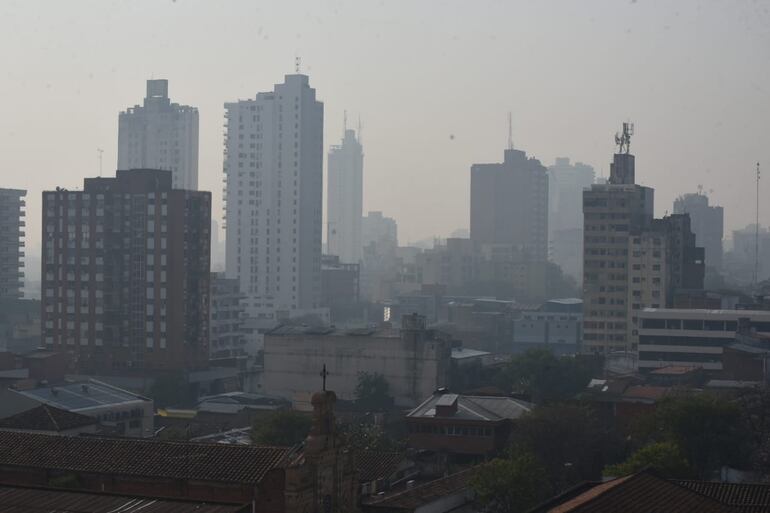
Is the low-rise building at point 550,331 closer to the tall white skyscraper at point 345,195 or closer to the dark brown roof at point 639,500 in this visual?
the dark brown roof at point 639,500

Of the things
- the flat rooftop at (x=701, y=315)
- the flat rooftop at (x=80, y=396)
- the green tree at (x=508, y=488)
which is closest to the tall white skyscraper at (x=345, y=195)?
the flat rooftop at (x=701, y=315)

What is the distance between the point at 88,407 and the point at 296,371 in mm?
14704

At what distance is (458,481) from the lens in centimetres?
2623

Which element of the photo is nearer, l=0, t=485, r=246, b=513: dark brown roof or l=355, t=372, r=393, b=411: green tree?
l=0, t=485, r=246, b=513: dark brown roof

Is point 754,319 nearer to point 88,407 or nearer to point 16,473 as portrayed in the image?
point 88,407

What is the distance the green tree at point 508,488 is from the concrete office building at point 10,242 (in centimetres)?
6931

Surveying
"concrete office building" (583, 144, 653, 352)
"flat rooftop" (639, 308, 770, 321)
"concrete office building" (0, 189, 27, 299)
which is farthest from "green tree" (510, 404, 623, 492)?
"concrete office building" (0, 189, 27, 299)

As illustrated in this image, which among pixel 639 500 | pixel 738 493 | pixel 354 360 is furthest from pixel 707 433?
pixel 354 360

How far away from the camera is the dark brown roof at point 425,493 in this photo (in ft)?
74.0

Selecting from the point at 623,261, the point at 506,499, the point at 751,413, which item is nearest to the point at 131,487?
the point at 506,499

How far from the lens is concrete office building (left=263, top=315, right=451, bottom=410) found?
47875mm

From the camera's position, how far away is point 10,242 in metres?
90.3

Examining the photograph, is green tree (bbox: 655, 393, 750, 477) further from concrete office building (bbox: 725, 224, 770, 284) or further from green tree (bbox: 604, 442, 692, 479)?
concrete office building (bbox: 725, 224, 770, 284)

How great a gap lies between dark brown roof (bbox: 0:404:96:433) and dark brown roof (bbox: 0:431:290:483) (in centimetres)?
518
